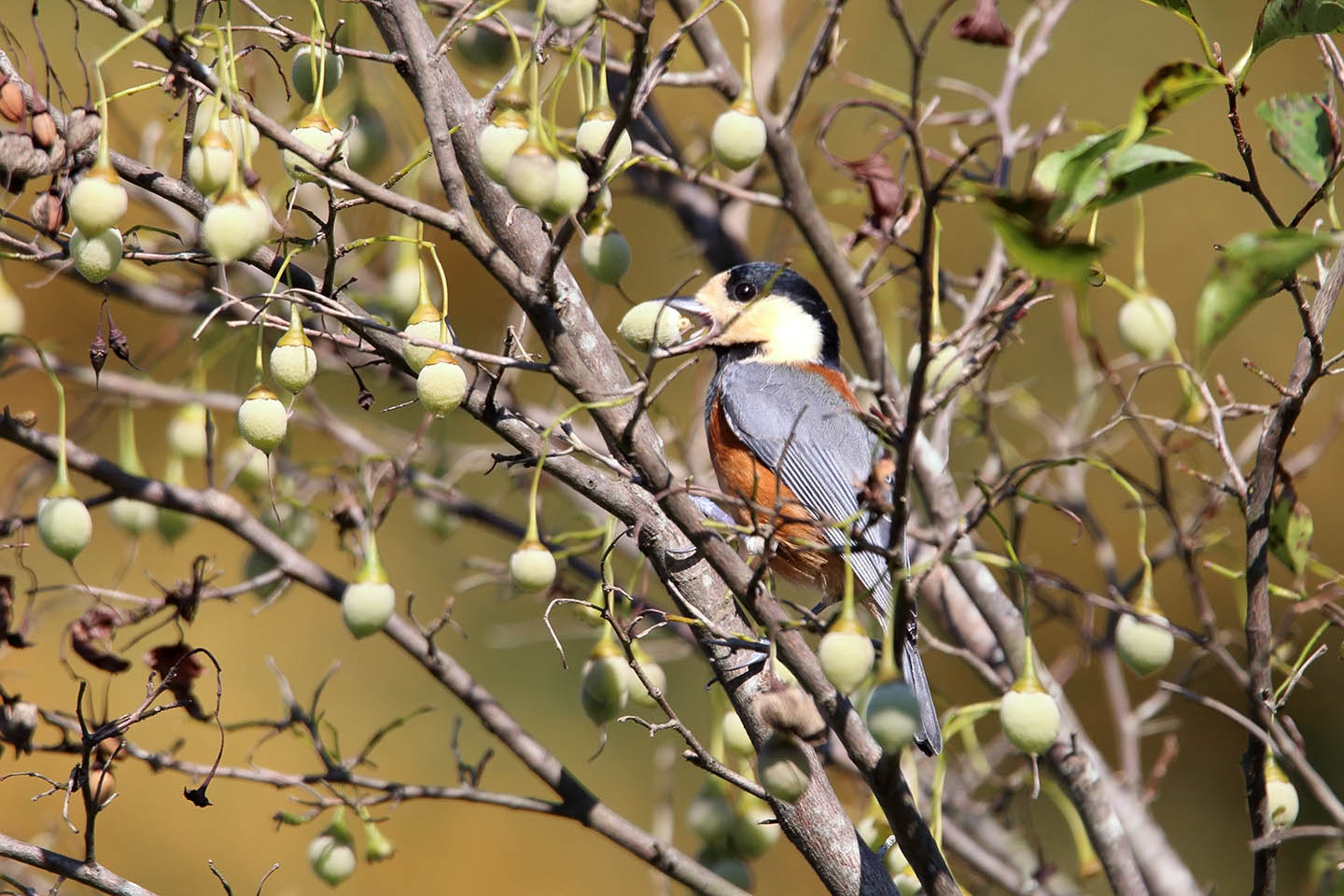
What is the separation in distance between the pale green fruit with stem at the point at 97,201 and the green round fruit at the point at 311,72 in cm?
26

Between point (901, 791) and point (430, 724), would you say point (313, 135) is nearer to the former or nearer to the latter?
point (901, 791)

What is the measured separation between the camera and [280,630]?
13.5 ft

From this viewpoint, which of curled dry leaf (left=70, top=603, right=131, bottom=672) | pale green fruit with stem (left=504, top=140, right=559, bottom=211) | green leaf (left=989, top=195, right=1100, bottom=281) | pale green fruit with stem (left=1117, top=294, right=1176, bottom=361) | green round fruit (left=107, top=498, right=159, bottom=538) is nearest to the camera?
green leaf (left=989, top=195, right=1100, bottom=281)

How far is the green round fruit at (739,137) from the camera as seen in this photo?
141 cm

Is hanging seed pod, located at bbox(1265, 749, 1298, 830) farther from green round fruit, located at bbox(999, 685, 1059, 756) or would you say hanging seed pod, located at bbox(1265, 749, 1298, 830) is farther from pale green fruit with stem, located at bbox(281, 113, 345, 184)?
pale green fruit with stem, located at bbox(281, 113, 345, 184)

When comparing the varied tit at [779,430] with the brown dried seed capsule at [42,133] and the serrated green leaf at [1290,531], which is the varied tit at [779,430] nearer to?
the serrated green leaf at [1290,531]

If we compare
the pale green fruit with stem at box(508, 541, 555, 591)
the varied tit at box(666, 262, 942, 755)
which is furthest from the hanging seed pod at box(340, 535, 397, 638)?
the varied tit at box(666, 262, 942, 755)

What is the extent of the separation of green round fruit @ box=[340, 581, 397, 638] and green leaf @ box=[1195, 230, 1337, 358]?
1.15 meters

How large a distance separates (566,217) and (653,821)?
127 inches

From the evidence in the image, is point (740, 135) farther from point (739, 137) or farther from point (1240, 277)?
point (1240, 277)

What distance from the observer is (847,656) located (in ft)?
4.10

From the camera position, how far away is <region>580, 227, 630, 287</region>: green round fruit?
58.3 inches

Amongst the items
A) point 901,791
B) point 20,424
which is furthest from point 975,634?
point 20,424

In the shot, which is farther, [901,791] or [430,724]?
[430,724]
